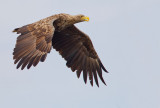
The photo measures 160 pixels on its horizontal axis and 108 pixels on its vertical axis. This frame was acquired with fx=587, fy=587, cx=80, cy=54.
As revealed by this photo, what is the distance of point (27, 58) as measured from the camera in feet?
63.9

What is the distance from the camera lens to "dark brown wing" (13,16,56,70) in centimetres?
1941

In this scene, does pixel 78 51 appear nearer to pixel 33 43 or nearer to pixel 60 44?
pixel 60 44

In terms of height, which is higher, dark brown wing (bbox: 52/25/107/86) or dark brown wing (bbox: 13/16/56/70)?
dark brown wing (bbox: 52/25/107/86)

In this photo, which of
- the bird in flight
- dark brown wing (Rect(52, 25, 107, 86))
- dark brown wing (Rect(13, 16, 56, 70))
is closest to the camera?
dark brown wing (Rect(13, 16, 56, 70))

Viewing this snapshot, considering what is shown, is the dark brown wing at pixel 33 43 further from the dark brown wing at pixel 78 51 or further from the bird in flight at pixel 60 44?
the dark brown wing at pixel 78 51

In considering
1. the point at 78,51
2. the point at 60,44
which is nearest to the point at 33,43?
the point at 60,44

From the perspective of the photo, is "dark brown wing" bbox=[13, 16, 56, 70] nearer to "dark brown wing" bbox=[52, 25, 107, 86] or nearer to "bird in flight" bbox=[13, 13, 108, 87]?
"bird in flight" bbox=[13, 13, 108, 87]

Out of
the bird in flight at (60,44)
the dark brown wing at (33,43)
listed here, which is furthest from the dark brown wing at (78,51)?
the dark brown wing at (33,43)

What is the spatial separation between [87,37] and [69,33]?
776 millimetres

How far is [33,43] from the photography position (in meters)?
20.0

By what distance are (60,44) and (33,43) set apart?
4306 millimetres

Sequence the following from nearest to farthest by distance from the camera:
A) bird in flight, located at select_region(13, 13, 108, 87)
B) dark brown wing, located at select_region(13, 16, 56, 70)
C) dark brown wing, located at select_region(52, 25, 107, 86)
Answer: dark brown wing, located at select_region(13, 16, 56, 70) → bird in flight, located at select_region(13, 13, 108, 87) → dark brown wing, located at select_region(52, 25, 107, 86)

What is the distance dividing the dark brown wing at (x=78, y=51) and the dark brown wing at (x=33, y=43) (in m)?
3.01

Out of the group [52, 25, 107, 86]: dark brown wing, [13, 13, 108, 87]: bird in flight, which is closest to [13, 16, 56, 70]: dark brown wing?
[13, 13, 108, 87]: bird in flight
